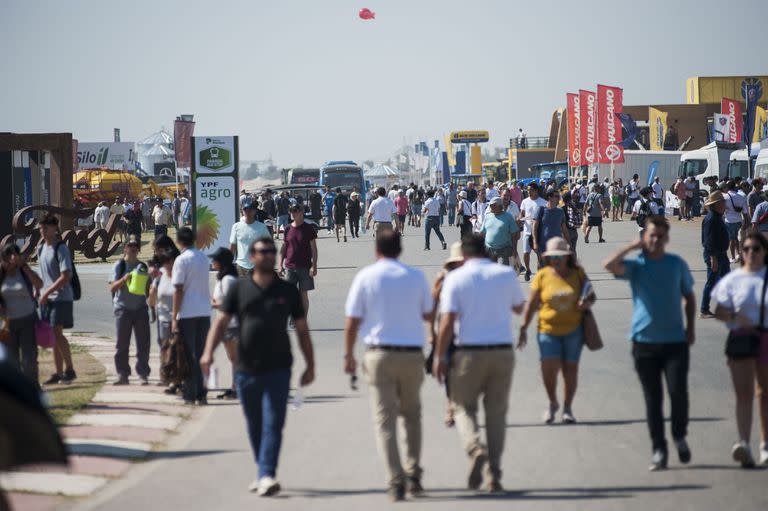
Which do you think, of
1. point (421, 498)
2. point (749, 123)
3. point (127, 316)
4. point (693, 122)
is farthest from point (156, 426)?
point (693, 122)

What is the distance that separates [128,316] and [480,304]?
230 inches

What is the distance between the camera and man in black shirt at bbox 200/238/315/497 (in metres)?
7.65

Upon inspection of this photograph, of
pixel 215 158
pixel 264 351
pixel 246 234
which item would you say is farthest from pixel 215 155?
pixel 264 351

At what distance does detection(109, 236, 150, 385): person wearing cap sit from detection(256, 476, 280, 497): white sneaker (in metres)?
5.13

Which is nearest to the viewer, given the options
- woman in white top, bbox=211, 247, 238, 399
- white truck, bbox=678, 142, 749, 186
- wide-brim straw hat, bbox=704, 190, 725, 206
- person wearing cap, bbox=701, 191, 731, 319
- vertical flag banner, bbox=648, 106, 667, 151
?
woman in white top, bbox=211, 247, 238, 399

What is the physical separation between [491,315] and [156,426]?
386 cm

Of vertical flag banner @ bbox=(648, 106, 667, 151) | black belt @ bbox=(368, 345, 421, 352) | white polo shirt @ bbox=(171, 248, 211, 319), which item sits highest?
vertical flag banner @ bbox=(648, 106, 667, 151)

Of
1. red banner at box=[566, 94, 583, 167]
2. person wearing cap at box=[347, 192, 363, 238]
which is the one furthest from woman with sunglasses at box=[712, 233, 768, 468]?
red banner at box=[566, 94, 583, 167]

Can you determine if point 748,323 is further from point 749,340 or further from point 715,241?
point 715,241

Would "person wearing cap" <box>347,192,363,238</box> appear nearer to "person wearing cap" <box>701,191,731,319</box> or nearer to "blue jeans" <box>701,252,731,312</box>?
"blue jeans" <box>701,252,731,312</box>

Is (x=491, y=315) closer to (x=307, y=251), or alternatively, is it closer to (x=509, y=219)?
(x=307, y=251)

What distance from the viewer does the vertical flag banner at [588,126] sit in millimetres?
56281

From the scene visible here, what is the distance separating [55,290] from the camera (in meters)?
12.1

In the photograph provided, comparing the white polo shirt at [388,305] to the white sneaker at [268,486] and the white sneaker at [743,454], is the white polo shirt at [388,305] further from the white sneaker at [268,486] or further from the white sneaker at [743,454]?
the white sneaker at [743,454]
